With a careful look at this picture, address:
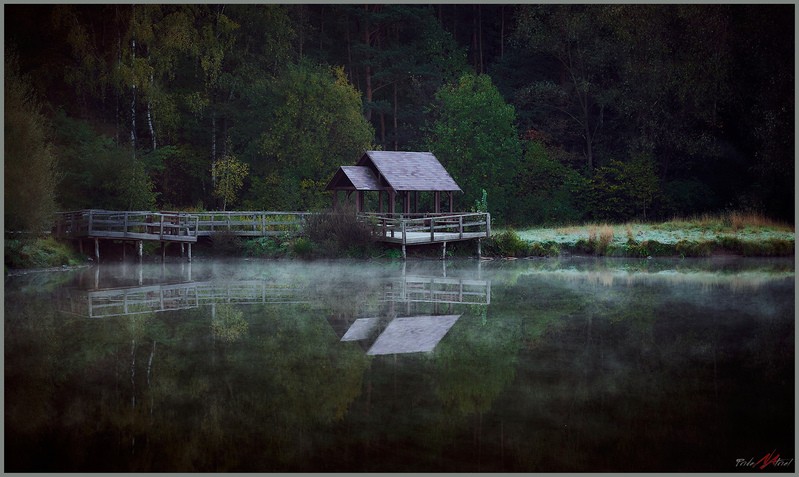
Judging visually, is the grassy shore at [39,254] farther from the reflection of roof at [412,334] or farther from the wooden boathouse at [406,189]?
the reflection of roof at [412,334]

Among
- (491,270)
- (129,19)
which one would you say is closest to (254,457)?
(491,270)

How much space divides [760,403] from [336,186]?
950 inches

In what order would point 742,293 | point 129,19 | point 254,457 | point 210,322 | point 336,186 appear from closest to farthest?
point 254,457, point 210,322, point 742,293, point 336,186, point 129,19

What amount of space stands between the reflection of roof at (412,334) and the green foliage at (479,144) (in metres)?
24.9

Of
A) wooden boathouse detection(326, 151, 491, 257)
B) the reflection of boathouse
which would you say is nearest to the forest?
wooden boathouse detection(326, 151, 491, 257)

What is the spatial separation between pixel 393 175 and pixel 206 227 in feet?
24.7

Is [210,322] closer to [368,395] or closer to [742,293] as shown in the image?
[368,395]

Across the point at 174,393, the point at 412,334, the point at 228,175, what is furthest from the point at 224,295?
the point at 228,175

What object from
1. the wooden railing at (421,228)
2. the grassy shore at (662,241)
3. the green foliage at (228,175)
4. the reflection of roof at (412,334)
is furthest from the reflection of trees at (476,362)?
the green foliage at (228,175)

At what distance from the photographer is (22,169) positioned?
22.9 m

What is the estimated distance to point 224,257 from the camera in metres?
30.8

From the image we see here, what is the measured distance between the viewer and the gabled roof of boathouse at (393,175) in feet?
103

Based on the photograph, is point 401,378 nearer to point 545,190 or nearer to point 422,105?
point 545,190

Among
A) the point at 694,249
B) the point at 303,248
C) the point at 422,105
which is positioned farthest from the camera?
the point at 422,105
